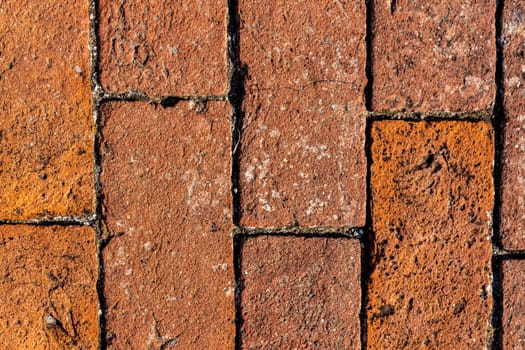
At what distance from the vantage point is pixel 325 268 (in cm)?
146

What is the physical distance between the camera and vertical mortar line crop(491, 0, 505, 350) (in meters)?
1.45

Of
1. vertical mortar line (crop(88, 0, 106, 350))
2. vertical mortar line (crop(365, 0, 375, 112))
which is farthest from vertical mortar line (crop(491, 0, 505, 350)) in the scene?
vertical mortar line (crop(88, 0, 106, 350))

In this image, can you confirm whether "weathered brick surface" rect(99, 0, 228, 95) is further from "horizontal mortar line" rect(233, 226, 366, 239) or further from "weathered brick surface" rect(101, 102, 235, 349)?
"horizontal mortar line" rect(233, 226, 366, 239)

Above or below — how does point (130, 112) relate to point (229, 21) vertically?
below

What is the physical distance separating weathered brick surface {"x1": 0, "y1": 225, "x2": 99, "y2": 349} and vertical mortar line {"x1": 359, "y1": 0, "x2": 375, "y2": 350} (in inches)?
30.0

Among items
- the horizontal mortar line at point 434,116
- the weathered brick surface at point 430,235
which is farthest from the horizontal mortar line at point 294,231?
the horizontal mortar line at point 434,116

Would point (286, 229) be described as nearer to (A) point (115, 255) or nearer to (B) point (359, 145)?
(B) point (359, 145)

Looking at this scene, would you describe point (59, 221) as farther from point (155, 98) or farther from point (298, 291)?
point (298, 291)

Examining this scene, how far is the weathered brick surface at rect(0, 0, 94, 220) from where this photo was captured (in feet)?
4.73

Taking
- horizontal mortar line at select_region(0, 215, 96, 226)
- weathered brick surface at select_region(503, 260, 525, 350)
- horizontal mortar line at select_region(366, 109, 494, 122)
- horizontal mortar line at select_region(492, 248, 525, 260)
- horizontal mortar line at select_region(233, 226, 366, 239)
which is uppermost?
horizontal mortar line at select_region(366, 109, 494, 122)

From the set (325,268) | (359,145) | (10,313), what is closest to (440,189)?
(359,145)

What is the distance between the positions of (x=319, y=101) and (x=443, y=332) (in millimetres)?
748

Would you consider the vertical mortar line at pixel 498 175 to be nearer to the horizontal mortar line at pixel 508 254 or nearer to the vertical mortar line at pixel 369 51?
the horizontal mortar line at pixel 508 254

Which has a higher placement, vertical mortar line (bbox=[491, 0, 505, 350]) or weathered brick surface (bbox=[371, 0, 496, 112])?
weathered brick surface (bbox=[371, 0, 496, 112])
